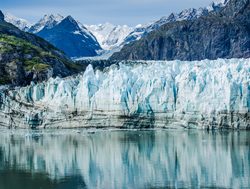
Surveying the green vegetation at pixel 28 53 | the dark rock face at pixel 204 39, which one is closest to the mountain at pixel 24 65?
the green vegetation at pixel 28 53

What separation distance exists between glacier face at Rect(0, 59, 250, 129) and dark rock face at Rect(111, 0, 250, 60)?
375ft

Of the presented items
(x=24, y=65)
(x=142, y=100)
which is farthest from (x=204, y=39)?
(x=142, y=100)

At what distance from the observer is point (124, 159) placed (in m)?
45.5

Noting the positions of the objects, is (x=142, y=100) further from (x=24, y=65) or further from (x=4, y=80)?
(x=24, y=65)

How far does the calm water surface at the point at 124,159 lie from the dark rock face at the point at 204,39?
123238 mm

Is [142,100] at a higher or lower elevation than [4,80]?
lower

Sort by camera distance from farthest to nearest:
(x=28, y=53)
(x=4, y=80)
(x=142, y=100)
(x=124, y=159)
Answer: (x=28, y=53), (x=4, y=80), (x=142, y=100), (x=124, y=159)

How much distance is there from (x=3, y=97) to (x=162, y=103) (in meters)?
17.4

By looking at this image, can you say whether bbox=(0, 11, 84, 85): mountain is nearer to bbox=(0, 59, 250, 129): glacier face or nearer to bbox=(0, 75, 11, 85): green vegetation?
bbox=(0, 75, 11, 85): green vegetation

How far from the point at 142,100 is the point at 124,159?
1710 centimetres

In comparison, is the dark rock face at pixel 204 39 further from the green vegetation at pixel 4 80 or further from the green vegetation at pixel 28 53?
the green vegetation at pixel 4 80

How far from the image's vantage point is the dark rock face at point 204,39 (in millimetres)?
179125

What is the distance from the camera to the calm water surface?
37.1 metres

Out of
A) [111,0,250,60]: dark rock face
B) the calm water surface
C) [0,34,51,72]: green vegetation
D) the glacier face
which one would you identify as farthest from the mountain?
[111,0,250,60]: dark rock face
